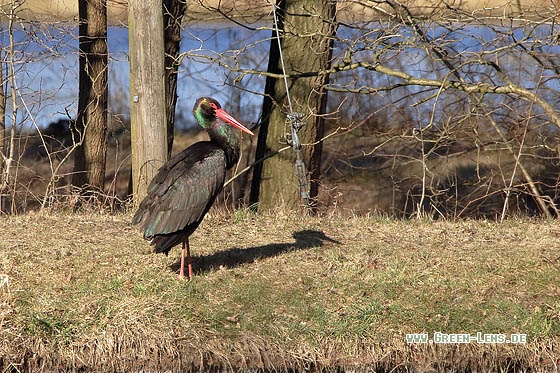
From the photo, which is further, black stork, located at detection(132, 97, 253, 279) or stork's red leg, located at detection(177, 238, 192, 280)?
stork's red leg, located at detection(177, 238, 192, 280)

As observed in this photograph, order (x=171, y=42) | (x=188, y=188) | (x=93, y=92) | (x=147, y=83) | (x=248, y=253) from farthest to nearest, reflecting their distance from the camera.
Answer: (x=93, y=92) < (x=171, y=42) < (x=147, y=83) < (x=248, y=253) < (x=188, y=188)

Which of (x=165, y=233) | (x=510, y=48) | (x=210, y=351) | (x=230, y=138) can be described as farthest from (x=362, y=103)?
(x=210, y=351)

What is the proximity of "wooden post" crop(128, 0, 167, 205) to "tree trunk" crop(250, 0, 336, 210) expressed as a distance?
1.93 meters

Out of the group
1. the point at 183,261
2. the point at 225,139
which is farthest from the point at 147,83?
the point at 183,261

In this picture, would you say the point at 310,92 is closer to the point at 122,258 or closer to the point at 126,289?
the point at 122,258

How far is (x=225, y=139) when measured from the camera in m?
6.62

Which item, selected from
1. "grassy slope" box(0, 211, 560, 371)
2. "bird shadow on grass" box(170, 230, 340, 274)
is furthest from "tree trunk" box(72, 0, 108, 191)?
"bird shadow on grass" box(170, 230, 340, 274)

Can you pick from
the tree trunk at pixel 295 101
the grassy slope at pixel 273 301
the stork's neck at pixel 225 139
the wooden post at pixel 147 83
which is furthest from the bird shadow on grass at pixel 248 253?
the tree trunk at pixel 295 101

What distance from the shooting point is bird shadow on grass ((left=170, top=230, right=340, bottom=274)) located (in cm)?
689

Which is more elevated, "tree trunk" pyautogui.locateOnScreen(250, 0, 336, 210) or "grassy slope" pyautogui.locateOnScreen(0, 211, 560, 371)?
"tree trunk" pyautogui.locateOnScreen(250, 0, 336, 210)

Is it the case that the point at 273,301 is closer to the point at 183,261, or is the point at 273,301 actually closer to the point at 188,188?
the point at 183,261

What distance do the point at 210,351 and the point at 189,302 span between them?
588mm

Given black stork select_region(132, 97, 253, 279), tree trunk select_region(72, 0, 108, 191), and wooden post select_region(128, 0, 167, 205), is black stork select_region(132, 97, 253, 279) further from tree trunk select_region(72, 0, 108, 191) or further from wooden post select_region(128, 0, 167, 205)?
tree trunk select_region(72, 0, 108, 191)

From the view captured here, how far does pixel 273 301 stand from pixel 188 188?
3.75 feet
